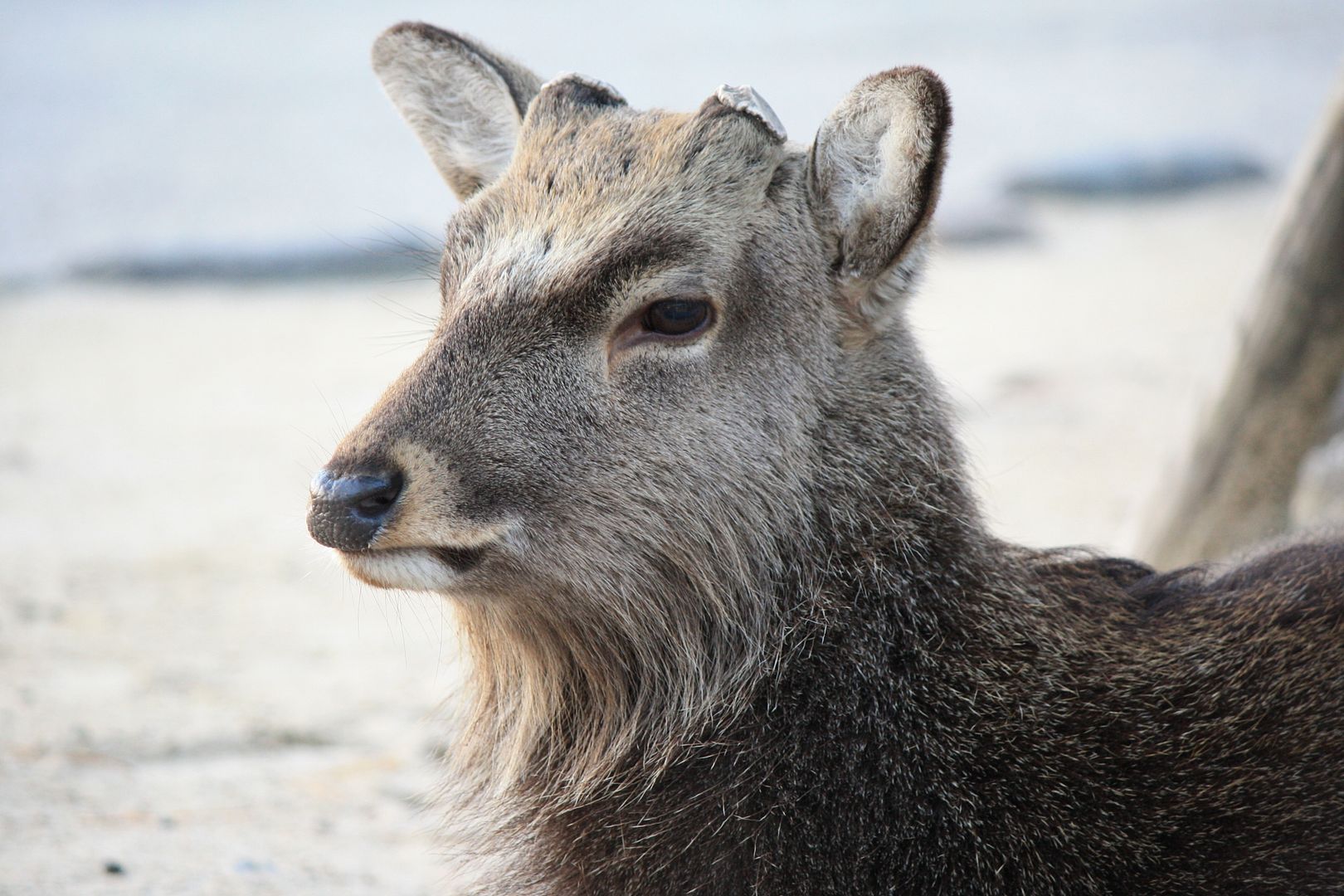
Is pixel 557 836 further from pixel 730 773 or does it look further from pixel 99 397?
pixel 99 397

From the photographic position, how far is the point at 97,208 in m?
20.7

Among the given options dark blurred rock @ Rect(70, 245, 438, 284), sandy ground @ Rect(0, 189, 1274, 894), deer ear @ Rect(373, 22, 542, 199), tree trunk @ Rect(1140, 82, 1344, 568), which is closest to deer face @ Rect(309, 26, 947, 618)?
sandy ground @ Rect(0, 189, 1274, 894)

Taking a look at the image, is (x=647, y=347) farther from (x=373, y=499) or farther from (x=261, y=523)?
(x=261, y=523)

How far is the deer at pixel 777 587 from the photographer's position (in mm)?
4074

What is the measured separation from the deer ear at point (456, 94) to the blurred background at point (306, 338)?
341 millimetres

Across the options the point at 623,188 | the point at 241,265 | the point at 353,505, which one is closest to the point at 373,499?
the point at 353,505

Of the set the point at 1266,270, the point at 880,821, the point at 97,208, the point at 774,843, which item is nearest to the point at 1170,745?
the point at 880,821

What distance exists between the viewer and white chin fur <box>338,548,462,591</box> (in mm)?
3830

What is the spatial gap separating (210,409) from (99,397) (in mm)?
1256

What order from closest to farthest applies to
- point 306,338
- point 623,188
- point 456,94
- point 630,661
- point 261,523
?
point 623,188
point 630,661
point 456,94
point 261,523
point 306,338

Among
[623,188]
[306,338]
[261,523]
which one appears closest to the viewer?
[623,188]

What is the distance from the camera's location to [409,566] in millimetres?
3852

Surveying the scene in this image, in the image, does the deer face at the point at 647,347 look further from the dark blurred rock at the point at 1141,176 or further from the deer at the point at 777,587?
the dark blurred rock at the point at 1141,176

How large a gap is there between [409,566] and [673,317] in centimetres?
113
